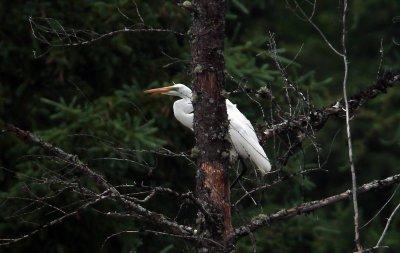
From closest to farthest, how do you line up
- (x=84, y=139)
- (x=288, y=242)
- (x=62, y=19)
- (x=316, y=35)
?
(x=84, y=139) → (x=62, y=19) → (x=288, y=242) → (x=316, y=35)

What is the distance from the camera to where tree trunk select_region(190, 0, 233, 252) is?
607cm

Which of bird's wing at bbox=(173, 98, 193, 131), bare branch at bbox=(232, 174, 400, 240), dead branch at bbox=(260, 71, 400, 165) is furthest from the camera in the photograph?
bird's wing at bbox=(173, 98, 193, 131)

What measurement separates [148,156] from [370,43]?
8758mm

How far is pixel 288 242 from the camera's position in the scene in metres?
13.2

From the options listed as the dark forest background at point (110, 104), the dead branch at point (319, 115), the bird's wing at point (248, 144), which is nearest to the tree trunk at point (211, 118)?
the dead branch at point (319, 115)

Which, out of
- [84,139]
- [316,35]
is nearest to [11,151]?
[84,139]

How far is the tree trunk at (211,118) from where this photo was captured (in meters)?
6.07

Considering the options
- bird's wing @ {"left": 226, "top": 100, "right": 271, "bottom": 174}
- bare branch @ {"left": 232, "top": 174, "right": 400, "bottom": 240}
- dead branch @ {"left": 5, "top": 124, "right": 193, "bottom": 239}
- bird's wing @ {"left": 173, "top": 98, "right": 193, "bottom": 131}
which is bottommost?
dead branch @ {"left": 5, "top": 124, "right": 193, "bottom": 239}

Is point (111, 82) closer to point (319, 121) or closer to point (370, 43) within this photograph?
point (319, 121)

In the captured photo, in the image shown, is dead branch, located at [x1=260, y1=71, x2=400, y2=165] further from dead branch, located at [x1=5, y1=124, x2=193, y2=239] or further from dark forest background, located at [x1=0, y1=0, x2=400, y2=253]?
dark forest background, located at [x1=0, y1=0, x2=400, y2=253]

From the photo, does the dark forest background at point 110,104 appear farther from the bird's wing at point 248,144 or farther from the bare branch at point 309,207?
the bare branch at point 309,207

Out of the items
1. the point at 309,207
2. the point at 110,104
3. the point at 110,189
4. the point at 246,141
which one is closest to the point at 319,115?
the point at 309,207

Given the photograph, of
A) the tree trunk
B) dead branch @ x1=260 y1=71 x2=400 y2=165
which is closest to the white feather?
dead branch @ x1=260 y1=71 x2=400 y2=165

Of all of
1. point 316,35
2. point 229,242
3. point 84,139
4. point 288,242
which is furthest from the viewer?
point 316,35
